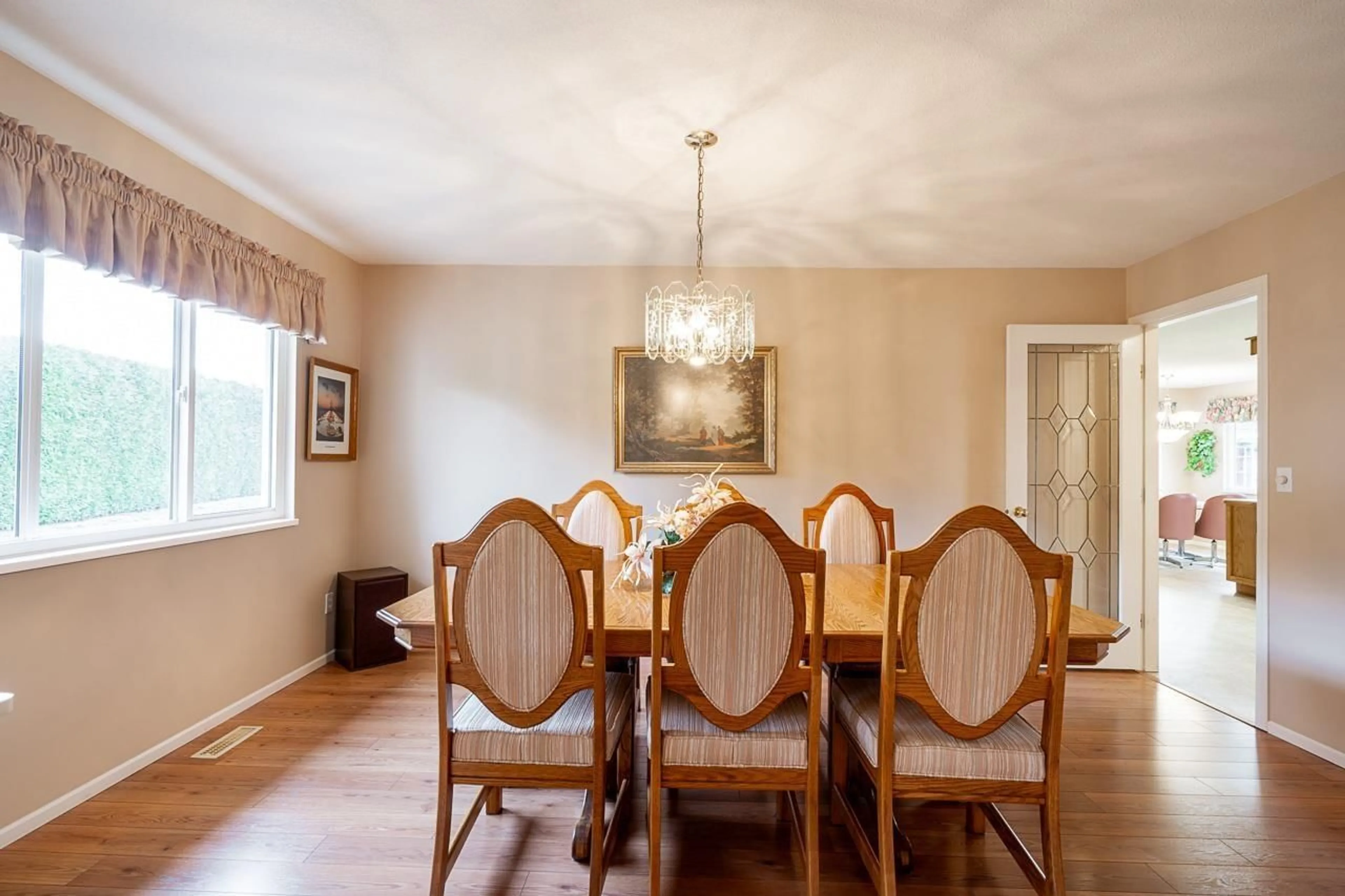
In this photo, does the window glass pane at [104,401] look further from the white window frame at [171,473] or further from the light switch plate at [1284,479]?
the light switch plate at [1284,479]

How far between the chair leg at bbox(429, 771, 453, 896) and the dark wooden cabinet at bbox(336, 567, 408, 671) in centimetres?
207

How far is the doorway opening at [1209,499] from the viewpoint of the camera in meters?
3.15

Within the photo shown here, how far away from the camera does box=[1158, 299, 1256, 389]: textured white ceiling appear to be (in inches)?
184

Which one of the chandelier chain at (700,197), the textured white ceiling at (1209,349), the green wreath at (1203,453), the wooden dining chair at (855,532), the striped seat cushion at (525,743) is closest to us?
the striped seat cushion at (525,743)

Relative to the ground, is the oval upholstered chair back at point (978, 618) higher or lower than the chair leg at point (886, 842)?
higher

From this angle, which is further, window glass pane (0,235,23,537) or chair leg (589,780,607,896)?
window glass pane (0,235,23,537)

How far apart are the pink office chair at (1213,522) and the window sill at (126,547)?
29.8 feet

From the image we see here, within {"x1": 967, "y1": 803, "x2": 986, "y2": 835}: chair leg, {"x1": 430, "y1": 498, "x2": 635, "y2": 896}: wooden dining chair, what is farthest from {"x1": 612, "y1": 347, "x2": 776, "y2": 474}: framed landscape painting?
{"x1": 430, "y1": 498, "x2": 635, "y2": 896}: wooden dining chair

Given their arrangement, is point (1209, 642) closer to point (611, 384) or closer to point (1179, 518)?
point (1179, 518)

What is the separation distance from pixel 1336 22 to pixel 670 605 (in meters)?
2.50

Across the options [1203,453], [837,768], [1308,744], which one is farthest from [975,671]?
[1203,453]

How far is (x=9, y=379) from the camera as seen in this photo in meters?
1.95

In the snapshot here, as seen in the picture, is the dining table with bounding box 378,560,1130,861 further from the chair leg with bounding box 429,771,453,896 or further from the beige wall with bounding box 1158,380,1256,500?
the beige wall with bounding box 1158,380,1256,500

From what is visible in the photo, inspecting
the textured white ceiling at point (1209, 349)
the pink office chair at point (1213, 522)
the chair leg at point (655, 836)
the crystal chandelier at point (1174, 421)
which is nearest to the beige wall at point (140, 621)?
the chair leg at point (655, 836)
